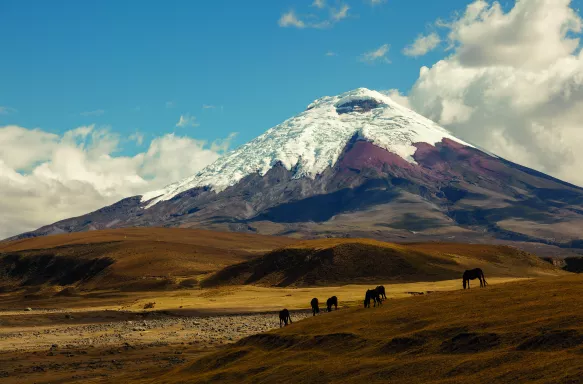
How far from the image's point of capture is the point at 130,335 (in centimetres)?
6688

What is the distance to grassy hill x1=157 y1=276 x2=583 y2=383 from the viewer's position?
85.5ft

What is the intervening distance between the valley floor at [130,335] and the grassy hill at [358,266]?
911 inches

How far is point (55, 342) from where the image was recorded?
62719mm

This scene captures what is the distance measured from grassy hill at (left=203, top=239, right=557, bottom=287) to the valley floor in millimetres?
23137

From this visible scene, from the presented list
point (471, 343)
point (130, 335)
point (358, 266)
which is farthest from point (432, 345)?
point (358, 266)

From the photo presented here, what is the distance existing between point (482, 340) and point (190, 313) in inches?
2672

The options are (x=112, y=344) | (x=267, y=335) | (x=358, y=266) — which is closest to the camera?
(x=267, y=335)

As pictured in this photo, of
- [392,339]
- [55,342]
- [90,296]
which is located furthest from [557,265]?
[392,339]

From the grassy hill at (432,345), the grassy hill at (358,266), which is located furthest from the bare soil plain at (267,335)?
the grassy hill at (358,266)

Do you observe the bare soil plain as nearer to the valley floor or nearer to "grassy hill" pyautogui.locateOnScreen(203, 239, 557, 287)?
the valley floor

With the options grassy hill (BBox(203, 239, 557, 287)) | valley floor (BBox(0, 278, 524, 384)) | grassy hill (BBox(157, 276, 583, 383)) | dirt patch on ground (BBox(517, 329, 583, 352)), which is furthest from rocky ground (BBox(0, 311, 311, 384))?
grassy hill (BBox(203, 239, 557, 287))

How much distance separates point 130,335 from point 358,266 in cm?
8494

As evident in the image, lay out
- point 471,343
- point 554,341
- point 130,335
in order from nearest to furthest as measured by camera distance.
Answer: point 554,341 < point 471,343 < point 130,335

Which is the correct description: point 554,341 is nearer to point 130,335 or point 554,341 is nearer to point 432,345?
point 432,345
